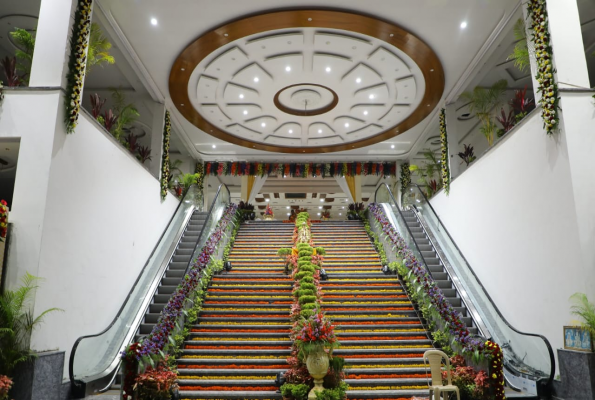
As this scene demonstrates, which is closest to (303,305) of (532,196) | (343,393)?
(343,393)

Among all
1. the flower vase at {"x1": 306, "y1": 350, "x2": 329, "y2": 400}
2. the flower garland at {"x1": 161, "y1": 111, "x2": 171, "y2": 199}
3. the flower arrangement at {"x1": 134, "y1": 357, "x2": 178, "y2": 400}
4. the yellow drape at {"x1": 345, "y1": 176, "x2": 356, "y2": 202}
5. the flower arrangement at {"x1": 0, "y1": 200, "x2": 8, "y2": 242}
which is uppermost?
the yellow drape at {"x1": 345, "y1": 176, "x2": 356, "y2": 202}

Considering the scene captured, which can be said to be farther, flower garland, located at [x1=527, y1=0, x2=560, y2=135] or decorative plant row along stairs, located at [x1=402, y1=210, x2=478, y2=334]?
decorative plant row along stairs, located at [x1=402, y1=210, x2=478, y2=334]

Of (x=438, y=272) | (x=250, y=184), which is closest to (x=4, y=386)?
(x=438, y=272)

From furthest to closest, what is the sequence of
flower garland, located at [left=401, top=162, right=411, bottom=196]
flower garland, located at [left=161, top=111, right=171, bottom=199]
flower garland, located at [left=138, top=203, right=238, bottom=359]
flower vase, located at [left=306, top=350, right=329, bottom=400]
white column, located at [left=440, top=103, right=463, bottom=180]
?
flower garland, located at [left=401, top=162, right=411, bottom=196], white column, located at [left=440, top=103, right=463, bottom=180], flower garland, located at [left=161, top=111, right=171, bottom=199], flower garland, located at [left=138, top=203, right=238, bottom=359], flower vase, located at [left=306, top=350, right=329, bottom=400]

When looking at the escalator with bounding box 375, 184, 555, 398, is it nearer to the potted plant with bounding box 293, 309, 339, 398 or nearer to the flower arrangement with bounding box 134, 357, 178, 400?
the potted plant with bounding box 293, 309, 339, 398

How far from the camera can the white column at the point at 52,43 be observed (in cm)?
681

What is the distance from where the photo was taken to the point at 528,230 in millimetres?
7547

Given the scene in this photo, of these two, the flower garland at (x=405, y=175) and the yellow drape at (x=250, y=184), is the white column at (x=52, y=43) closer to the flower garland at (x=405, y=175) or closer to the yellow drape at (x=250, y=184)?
the yellow drape at (x=250, y=184)

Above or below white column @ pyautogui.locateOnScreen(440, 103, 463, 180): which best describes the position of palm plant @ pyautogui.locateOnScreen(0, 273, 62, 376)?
below

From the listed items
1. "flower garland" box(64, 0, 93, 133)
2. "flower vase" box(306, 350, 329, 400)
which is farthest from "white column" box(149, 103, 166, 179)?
"flower vase" box(306, 350, 329, 400)

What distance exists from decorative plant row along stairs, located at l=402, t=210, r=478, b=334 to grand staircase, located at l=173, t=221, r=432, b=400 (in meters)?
0.91

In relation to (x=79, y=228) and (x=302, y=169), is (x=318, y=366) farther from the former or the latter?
(x=302, y=169)

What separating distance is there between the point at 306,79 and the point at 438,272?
20.0 feet

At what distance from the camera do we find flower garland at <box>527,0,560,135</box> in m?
6.77
